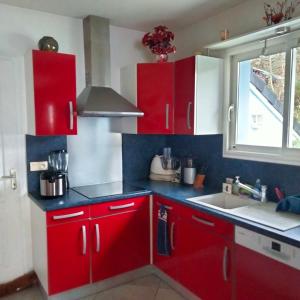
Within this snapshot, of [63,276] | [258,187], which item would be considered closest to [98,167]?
[63,276]

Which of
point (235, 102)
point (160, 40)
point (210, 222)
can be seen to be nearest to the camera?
point (210, 222)

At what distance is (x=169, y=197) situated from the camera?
2314 millimetres

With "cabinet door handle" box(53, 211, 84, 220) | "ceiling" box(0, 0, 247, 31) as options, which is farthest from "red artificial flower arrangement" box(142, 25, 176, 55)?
"cabinet door handle" box(53, 211, 84, 220)

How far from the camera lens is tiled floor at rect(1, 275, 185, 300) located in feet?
7.56

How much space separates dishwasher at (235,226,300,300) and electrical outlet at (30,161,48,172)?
5.47 feet

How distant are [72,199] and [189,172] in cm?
113

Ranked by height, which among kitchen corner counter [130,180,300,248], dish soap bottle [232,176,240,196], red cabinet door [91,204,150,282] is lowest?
red cabinet door [91,204,150,282]

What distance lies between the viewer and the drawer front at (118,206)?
2266 mm

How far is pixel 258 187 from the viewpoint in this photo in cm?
218

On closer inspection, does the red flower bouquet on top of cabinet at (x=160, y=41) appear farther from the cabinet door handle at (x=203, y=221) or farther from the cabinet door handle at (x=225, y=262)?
the cabinet door handle at (x=225, y=262)

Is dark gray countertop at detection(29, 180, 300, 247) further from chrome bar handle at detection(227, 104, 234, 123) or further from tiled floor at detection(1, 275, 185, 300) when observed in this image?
tiled floor at detection(1, 275, 185, 300)

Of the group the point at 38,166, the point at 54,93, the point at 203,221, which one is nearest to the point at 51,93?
the point at 54,93

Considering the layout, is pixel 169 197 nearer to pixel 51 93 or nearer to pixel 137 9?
pixel 51 93

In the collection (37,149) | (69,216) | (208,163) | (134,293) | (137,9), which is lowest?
(134,293)
